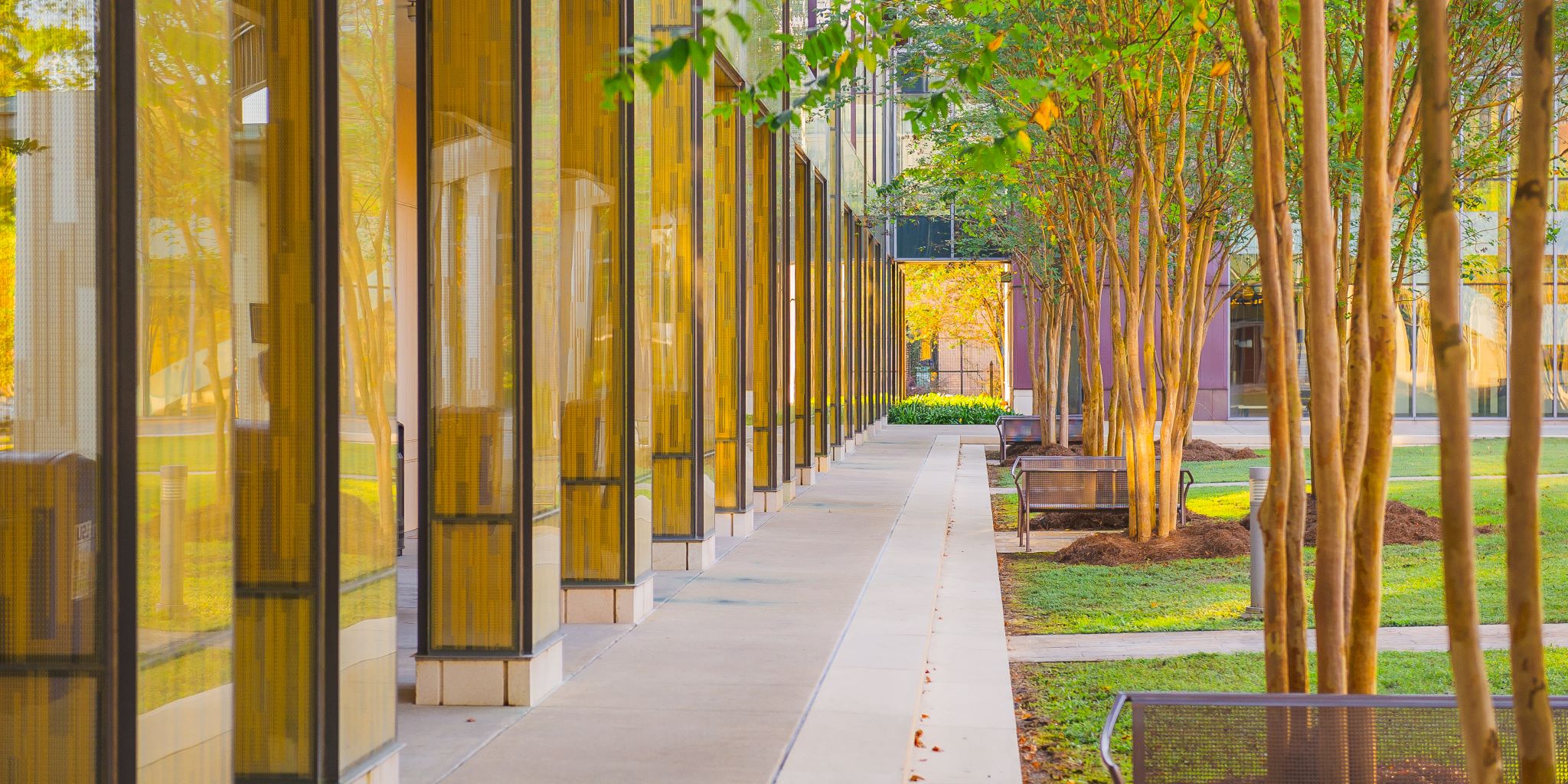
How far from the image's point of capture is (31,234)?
11.3ft

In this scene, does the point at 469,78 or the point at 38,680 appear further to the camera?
the point at 469,78

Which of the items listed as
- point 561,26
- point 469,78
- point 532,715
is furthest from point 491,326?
point 561,26

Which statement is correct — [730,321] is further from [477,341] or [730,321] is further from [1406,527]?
[477,341]

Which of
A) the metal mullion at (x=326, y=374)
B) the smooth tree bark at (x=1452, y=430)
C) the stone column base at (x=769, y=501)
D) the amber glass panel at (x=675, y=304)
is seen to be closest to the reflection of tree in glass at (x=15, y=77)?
the metal mullion at (x=326, y=374)

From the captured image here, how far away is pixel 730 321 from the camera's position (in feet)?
46.6

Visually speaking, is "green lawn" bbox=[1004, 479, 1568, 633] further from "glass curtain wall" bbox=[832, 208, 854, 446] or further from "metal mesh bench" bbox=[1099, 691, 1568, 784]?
"glass curtain wall" bbox=[832, 208, 854, 446]

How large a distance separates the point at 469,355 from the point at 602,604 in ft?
9.60

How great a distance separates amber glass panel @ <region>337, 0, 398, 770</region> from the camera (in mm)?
4852

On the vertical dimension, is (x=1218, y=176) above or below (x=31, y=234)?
above

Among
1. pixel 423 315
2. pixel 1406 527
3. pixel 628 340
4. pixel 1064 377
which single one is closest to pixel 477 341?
pixel 423 315

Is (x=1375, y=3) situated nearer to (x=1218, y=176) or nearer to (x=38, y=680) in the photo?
(x=38, y=680)

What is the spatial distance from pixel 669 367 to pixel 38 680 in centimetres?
844

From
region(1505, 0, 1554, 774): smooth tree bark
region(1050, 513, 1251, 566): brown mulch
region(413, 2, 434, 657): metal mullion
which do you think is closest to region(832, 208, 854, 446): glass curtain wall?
region(1050, 513, 1251, 566): brown mulch

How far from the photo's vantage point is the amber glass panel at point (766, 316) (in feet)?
55.2
